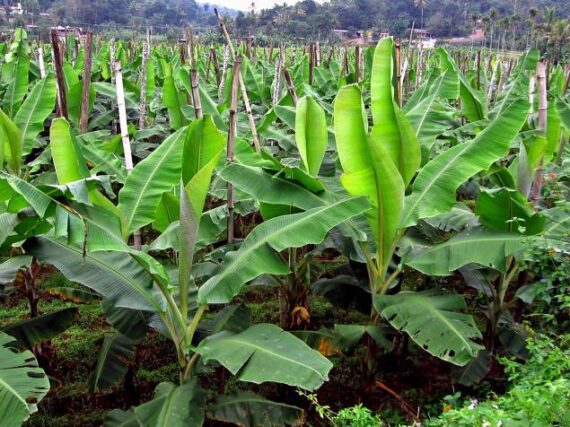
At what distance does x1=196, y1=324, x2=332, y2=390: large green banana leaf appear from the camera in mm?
2592

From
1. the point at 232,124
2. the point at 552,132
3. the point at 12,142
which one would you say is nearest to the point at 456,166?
the point at 232,124

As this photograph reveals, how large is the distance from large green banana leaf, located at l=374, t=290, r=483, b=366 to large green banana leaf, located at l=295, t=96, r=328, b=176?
108 centimetres

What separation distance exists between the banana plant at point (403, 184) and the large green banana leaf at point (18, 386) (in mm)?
1851

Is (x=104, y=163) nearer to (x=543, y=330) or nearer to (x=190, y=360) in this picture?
(x=190, y=360)

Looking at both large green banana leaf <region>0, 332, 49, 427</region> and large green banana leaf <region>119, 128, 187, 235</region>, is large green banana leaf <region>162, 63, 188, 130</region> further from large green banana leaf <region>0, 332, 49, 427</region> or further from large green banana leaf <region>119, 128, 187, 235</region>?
large green banana leaf <region>0, 332, 49, 427</region>

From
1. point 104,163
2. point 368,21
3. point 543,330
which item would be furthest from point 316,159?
point 368,21

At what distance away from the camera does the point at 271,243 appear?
310cm

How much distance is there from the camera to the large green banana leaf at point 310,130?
3787mm

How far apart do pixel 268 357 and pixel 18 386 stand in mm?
1123

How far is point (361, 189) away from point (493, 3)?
90151 mm

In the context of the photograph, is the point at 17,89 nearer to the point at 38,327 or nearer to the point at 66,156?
the point at 66,156

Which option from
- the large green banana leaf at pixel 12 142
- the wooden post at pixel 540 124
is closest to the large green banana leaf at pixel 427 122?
the wooden post at pixel 540 124

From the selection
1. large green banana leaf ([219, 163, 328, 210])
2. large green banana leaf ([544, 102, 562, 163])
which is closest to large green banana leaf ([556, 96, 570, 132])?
large green banana leaf ([544, 102, 562, 163])

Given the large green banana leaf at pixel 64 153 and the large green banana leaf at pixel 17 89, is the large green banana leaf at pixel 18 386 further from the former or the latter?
the large green banana leaf at pixel 17 89
